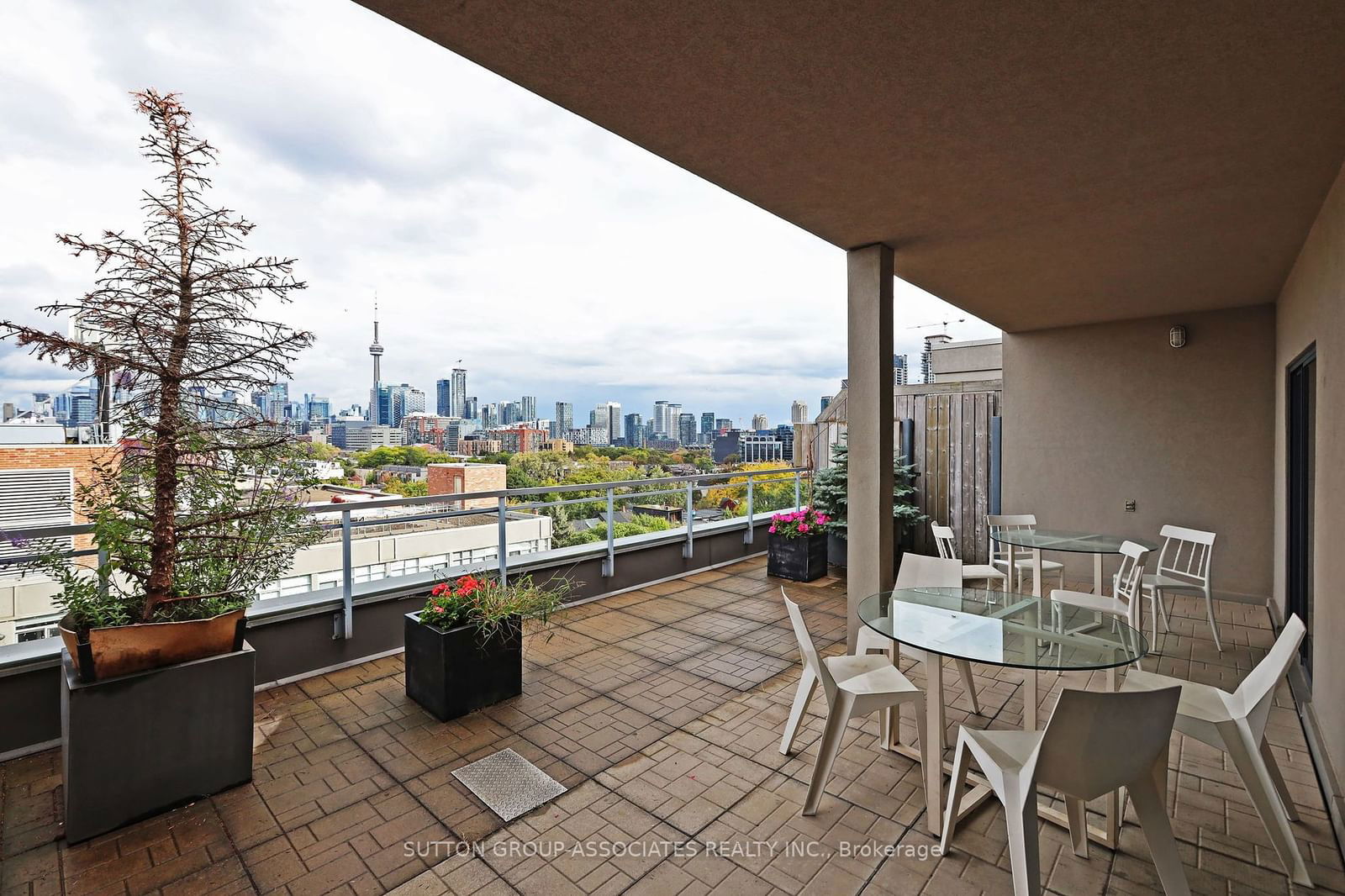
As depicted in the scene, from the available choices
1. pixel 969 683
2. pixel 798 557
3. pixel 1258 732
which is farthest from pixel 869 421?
pixel 798 557

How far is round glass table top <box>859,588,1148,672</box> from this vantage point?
2.14 meters

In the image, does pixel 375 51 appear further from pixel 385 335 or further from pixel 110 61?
pixel 385 335

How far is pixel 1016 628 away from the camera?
249cm

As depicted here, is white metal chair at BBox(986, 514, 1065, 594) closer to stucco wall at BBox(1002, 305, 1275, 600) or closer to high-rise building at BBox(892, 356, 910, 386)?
stucco wall at BBox(1002, 305, 1275, 600)

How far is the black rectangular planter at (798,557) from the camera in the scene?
19.8ft

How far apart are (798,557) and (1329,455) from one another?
3.83m

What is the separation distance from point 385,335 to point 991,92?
26.5m

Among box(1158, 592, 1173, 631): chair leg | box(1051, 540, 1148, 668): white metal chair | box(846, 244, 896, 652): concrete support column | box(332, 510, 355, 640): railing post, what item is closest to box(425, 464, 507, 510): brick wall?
box(332, 510, 355, 640): railing post

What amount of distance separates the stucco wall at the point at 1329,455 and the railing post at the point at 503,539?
14.3 feet

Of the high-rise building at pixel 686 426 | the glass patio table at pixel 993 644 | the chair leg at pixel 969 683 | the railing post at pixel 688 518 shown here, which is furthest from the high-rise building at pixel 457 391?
the glass patio table at pixel 993 644

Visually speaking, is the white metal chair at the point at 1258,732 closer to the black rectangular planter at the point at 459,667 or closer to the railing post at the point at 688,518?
the black rectangular planter at the point at 459,667

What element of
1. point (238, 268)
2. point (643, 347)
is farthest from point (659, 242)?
point (238, 268)

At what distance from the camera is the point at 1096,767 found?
5.50 feet

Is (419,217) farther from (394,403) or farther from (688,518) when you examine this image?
(688,518)
